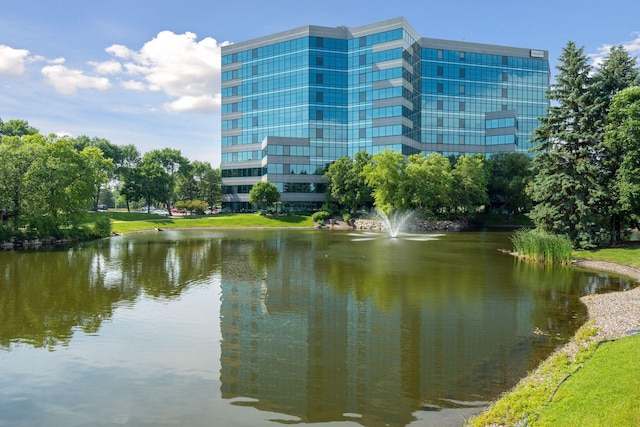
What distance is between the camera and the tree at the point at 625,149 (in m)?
36.1

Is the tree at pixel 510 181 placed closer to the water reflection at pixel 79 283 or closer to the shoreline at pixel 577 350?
the water reflection at pixel 79 283

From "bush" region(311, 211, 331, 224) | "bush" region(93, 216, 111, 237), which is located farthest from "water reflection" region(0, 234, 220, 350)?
"bush" region(311, 211, 331, 224)

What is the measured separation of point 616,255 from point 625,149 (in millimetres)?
10160

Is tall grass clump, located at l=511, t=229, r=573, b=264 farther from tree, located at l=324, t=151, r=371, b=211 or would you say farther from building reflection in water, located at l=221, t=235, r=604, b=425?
tree, located at l=324, t=151, r=371, b=211

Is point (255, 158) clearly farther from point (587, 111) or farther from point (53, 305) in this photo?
point (53, 305)

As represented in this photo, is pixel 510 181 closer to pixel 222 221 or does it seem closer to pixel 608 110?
pixel 608 110

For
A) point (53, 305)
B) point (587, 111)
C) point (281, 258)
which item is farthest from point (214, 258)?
point (587, 111)

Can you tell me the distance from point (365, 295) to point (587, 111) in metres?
32.3

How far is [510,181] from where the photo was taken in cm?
8662

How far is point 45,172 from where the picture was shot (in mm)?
52781

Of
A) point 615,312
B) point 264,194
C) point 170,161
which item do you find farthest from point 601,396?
point 170,161

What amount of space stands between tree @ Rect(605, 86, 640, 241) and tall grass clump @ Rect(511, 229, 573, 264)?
6095 mm

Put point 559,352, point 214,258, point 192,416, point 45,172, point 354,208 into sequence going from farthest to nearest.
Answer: point 354,208 < point 45,172 < point 214,258 < point 559,352 < point 192,416

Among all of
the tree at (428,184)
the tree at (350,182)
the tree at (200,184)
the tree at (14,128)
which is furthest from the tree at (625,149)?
the tree at (200,184)
